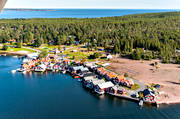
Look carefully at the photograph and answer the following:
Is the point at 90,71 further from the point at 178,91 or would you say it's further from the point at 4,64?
the point at 4,64

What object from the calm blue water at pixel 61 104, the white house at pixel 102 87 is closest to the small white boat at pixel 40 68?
the calm blue water at pixel 61 104

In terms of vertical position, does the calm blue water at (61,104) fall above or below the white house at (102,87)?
below

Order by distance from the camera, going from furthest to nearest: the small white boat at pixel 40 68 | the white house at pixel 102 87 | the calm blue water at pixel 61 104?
the small white boat at pixel 40 68 → the white house at pixel 102 87 → the calm blue water at pixel 61 104

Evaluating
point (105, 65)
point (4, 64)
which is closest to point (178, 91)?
point (105, 65)

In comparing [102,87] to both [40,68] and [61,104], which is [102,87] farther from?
[40,68]

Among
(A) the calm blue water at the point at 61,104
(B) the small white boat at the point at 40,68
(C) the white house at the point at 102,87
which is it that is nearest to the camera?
(A) the calm blue water at the point at 61,104

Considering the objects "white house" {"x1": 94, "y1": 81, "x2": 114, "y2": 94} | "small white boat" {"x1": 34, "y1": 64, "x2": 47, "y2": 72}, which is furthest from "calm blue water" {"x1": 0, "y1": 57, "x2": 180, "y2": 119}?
"small white boat" {"x1": 34, "y1": 64, "x2": 47, "y2": 72}

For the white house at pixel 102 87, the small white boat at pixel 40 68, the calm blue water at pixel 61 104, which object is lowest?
the calm blue water at pixel 61 104

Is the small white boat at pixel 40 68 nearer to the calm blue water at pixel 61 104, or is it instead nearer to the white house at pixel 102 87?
the calm blue water at pixel 61 104

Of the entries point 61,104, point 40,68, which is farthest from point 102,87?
point 40,68
